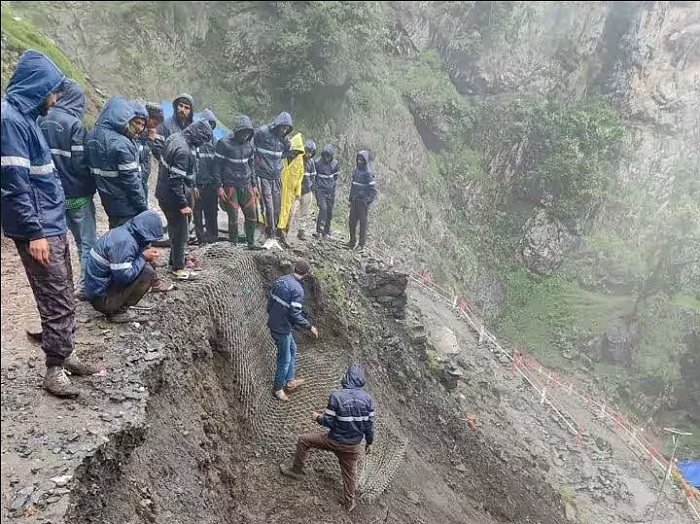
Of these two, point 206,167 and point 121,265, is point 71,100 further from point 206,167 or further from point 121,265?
point 206,167

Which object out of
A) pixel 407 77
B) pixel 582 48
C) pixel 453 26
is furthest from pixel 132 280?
pixel 582 48

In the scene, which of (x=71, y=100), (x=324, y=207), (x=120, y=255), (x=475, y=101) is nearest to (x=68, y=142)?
(x=71, y=100)

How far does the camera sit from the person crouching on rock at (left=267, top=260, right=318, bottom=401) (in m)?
6.41

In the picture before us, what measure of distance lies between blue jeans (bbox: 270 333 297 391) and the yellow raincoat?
3081mm

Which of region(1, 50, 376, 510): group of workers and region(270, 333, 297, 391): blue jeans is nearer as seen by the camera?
region(1, 50, 376, 510): group of workers

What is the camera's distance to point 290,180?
30.9 ft

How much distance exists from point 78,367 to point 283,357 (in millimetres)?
2654

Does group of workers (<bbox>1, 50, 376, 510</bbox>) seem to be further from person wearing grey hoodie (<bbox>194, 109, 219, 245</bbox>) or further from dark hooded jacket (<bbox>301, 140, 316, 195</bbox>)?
dark hooded jacket (<bbox>301, 140, 316, 195</bbox>)

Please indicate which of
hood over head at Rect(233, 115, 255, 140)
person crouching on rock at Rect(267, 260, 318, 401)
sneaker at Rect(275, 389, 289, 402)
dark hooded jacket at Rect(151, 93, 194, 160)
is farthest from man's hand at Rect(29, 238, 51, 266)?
hood over head at Rect(233, 115, 255, 140)

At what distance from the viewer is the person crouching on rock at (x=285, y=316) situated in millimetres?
6410

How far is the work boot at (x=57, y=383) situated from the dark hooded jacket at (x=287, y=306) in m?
2.63

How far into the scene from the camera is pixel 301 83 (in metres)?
18.8

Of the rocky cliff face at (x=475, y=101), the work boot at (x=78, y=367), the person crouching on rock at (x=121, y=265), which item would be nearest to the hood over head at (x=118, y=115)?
the person crouching on rock at (x=121, y=265)

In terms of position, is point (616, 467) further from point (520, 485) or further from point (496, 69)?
point (496, 69)
